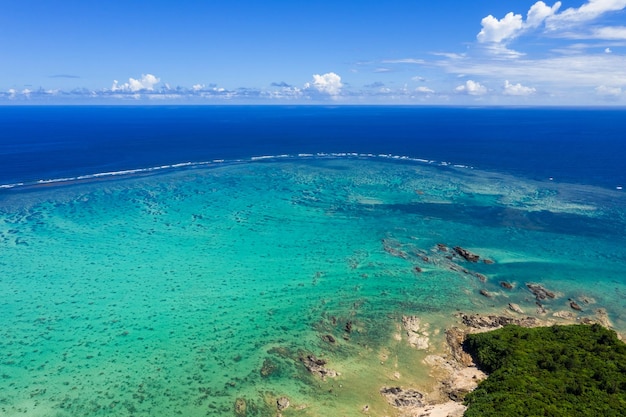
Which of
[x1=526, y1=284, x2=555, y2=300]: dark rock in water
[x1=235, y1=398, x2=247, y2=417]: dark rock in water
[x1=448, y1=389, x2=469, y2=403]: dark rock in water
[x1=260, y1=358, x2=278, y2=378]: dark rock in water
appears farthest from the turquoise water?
[x1=448, y1=389, x2=469, y2=403]: dark rock in water

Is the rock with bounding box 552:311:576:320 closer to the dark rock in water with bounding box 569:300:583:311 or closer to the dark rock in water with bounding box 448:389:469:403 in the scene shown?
the dark rock in water with bounding box 569:300:583:311

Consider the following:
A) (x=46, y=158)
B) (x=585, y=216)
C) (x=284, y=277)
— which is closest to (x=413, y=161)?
(x=585, y=216)

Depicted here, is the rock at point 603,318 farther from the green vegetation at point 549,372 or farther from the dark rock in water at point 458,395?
the dark rock in water at point 458,395

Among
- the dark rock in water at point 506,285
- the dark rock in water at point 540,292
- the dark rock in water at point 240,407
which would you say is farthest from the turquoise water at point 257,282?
the dark rock in water at point 540,292

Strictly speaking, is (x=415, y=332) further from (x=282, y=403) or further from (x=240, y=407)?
(x=240, y=407)

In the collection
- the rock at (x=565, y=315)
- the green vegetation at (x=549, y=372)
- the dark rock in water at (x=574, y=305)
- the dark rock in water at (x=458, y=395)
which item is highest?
the green vegetation at (x=549, y=372)
